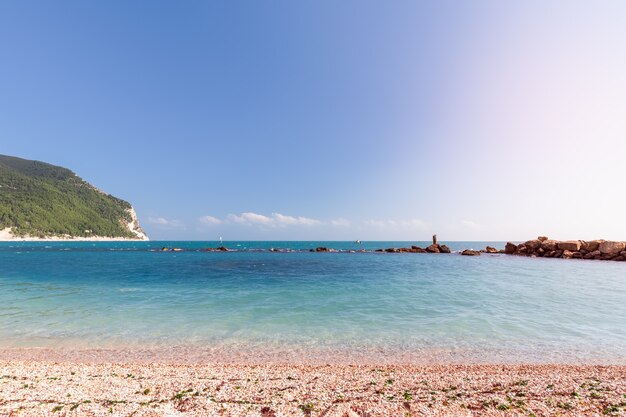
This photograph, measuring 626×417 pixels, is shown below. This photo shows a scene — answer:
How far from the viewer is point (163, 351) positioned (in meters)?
13.0

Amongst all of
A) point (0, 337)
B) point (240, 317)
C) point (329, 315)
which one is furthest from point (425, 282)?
point (0, 337)

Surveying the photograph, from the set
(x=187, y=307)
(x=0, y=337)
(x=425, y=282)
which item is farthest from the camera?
(x=425, y=282)

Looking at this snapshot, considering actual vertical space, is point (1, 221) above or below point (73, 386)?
above

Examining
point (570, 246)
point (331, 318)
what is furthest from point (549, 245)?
point (331, 318)

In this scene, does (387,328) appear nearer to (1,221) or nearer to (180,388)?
(180,388)

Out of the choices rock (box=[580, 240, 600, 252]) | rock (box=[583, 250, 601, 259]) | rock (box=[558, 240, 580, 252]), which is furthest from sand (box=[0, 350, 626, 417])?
rock (box=[580, 240, 600, 252])

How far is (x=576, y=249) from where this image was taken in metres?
69.1

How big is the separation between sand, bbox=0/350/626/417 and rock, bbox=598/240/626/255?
2942 inches

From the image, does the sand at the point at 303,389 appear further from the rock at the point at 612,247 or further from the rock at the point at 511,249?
the rock at the point at 511,249

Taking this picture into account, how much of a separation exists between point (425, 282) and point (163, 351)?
2832cm

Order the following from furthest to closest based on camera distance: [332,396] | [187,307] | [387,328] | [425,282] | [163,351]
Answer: [425,282] → [187,307] → [387,328] → [163,351] → [332,396]

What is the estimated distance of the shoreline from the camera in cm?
738

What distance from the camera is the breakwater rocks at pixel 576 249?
206ft

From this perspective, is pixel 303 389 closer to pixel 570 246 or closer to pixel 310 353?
pixel 310 353
